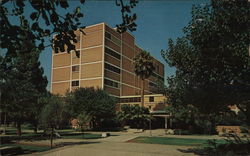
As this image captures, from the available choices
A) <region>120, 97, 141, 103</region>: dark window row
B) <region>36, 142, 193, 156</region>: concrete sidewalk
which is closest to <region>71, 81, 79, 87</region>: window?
<region>120, 97, 141, 103</region>: dark window row

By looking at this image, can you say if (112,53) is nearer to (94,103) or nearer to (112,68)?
(112,68)

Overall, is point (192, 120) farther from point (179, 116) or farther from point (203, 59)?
point (203, 59)

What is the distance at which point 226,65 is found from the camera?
11.2 metres

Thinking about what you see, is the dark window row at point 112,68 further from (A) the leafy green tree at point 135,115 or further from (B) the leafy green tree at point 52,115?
(B) the leafy green tree at point 52,115

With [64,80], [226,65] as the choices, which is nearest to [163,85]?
[226,65]

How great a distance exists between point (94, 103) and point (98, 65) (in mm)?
19336

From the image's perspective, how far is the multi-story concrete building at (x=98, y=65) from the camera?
63.3 meters

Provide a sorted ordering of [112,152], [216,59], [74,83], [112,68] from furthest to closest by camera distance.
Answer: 1. [74,83]
2. [112,68]
3. [112,152]
4. [216,59]

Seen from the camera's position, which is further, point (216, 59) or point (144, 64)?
point (144, 64)

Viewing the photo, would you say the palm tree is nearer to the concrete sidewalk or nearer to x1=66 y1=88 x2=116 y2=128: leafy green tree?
x1=66 y1=88 x2=116 y2=128: leafy green tree

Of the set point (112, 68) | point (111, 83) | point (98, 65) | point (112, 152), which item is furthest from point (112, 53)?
point (112, 152)

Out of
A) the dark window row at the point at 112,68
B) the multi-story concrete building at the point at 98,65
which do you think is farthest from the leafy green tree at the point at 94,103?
the dark window row at the point at 112,68

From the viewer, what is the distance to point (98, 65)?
63.3 m

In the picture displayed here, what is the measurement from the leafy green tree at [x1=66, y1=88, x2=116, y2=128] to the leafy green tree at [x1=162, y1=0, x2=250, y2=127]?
33.2 m
